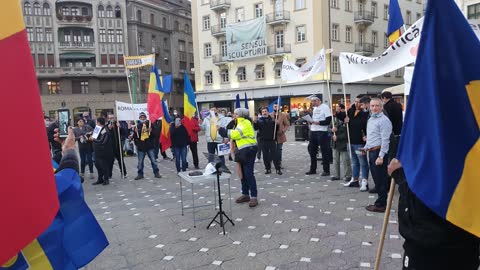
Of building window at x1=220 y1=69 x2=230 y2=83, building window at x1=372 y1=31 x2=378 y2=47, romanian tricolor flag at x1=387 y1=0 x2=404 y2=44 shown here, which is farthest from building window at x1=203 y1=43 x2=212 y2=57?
romanian tricolor flag at x1=387 y1=0 x2=404 y2=44

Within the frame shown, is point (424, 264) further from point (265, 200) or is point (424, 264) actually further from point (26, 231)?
point (265, 200)

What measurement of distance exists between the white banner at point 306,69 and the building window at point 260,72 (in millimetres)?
27770

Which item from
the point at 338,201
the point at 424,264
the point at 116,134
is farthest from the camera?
the point at 116,134

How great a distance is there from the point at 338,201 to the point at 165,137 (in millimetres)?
6168

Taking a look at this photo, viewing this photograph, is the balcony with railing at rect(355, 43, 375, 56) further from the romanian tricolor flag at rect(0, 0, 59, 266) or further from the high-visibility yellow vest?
the romanian tricolor flag at rect(0, 0, 59, 266)

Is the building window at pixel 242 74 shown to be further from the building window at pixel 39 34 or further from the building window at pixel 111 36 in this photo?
the building window at pixel 39 34

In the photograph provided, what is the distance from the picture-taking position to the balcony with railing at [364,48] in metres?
38.3

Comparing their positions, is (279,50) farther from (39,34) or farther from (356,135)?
(39,34)

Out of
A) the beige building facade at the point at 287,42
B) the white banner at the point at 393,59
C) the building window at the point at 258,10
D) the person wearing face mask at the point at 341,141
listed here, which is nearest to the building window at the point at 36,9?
the beige building facade at the point at 287,42

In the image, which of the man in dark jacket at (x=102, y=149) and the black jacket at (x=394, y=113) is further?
the man in dark jacket at (x=102, y=149)

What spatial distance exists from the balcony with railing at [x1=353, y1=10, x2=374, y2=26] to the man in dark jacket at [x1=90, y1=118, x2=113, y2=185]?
1329 inches

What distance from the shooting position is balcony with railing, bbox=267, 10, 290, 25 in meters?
37.0

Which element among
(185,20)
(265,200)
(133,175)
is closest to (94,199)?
(133,175)

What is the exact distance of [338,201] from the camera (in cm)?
725
